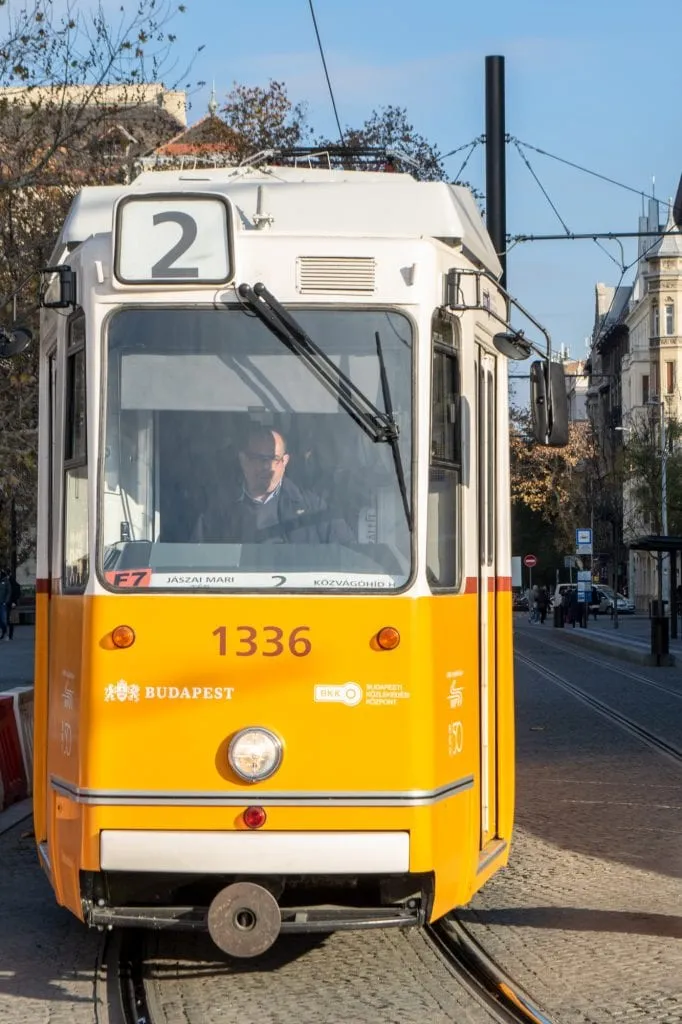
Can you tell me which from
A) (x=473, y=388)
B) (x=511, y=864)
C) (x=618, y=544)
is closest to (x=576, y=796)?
(x=511, y=864)

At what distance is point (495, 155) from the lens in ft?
60.9

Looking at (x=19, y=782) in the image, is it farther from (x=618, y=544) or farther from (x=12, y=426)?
(x=618, y=544)

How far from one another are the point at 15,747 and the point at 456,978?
21.8 feet

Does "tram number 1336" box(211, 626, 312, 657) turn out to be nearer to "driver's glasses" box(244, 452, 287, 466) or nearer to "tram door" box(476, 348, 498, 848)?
"driver's glasses" box(244, 452, 287, 466)

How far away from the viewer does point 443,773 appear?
666cm


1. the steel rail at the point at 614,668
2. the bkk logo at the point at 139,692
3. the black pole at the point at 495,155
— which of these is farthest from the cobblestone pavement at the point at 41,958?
the steel rail at the point at 614,668

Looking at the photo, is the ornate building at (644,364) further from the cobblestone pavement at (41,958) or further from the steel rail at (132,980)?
the steel rail at (132,980)

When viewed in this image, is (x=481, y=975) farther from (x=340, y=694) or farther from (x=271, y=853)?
(x=340, y=694)

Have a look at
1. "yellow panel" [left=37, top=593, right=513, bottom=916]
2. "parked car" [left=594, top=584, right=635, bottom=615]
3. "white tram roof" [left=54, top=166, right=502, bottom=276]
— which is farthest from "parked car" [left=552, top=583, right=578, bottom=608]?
"yellow panel" [left=37, top=593, right=513, bottom=916]

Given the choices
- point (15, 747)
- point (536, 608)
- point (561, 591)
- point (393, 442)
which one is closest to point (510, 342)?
point (393, 442)

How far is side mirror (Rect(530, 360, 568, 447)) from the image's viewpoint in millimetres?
7129

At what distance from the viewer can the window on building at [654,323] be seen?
320ft

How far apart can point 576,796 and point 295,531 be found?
24.7ft


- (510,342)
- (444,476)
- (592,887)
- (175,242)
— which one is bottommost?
(592,887)
